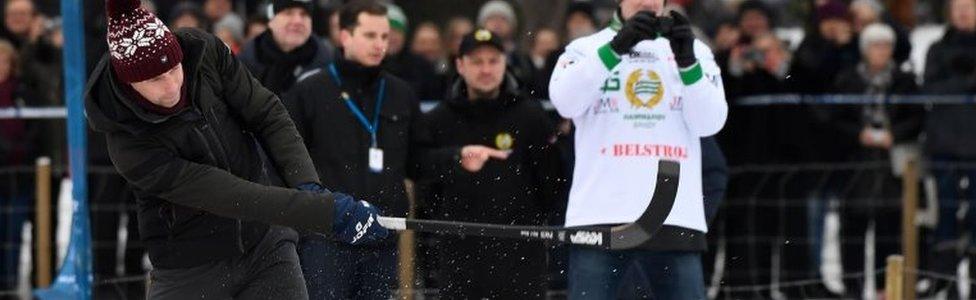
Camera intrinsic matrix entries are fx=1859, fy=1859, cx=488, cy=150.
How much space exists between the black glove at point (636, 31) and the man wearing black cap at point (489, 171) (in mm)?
1222

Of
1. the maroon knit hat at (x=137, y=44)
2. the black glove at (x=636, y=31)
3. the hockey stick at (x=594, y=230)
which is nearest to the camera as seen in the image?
the maroon knit hat at (x=137, y=44)

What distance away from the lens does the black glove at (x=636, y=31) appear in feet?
22.4

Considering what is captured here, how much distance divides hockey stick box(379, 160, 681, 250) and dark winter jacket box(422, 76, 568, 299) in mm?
1864

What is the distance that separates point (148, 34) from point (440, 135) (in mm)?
2841

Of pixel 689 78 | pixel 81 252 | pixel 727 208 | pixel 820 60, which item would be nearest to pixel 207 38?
pixel 689 78

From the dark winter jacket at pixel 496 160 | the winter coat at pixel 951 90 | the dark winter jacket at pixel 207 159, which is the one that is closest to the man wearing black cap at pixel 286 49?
the dark winter jacket at pixel 496 160

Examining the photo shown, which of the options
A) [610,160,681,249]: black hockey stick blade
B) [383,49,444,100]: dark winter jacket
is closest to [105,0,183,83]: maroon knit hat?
[610,160,681,249]: black hockey stick blade

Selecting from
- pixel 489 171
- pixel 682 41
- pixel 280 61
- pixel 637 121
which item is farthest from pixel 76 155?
pixel 682 41

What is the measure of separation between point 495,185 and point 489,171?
0.07 meters

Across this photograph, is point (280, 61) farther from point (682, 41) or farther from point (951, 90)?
point (951, 90)

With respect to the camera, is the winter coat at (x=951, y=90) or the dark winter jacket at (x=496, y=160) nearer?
the dark winter jacket at (x=496, y=160)

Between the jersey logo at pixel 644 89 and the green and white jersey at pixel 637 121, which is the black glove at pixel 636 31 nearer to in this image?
the green and white jersey at pixel 637 121

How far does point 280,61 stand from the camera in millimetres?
8781

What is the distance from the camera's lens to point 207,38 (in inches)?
237
